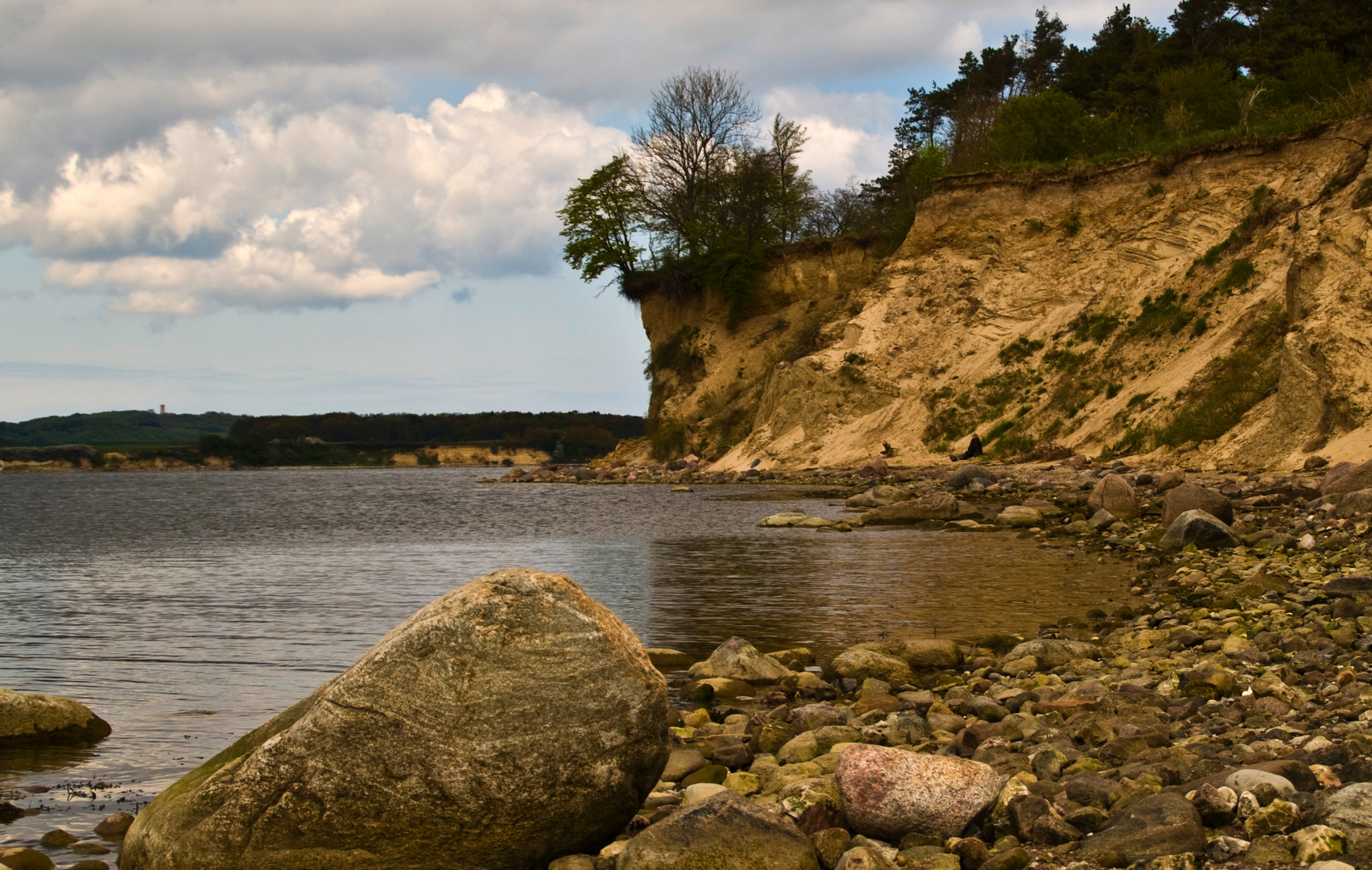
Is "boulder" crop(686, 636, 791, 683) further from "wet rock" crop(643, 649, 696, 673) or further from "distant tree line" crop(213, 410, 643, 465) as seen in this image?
"distant tree line" crop(213, 410, 643, 465)

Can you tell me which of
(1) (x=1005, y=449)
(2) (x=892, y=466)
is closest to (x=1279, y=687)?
(1) (x=1005, y=449)

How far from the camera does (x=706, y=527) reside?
930 inches

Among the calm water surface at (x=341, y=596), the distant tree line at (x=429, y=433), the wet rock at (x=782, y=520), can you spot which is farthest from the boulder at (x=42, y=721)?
the distant tree line at (x=429, y=433)

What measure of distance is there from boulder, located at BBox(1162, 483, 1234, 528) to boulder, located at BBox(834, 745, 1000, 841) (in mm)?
11266

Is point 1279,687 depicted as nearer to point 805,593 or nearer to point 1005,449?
point 805,593

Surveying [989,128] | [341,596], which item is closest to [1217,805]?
[341,596]

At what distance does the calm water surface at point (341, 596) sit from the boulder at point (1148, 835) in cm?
499

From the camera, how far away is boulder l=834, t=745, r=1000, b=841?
450 cm

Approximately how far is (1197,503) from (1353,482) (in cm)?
223

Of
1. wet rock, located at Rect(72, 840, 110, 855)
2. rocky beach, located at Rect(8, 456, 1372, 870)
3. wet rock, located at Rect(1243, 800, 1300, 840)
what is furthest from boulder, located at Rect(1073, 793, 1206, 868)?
wet rock, located at Rect(72, 840, 110, 855)

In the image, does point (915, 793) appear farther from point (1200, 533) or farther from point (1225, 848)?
point (1200, 533)

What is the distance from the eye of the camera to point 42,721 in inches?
286

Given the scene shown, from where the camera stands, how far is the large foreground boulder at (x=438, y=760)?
4.41m

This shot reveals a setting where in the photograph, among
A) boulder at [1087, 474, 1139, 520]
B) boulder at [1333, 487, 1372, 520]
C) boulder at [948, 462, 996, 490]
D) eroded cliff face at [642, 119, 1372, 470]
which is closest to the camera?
boulder at [1333, 487, 1372, 520]
